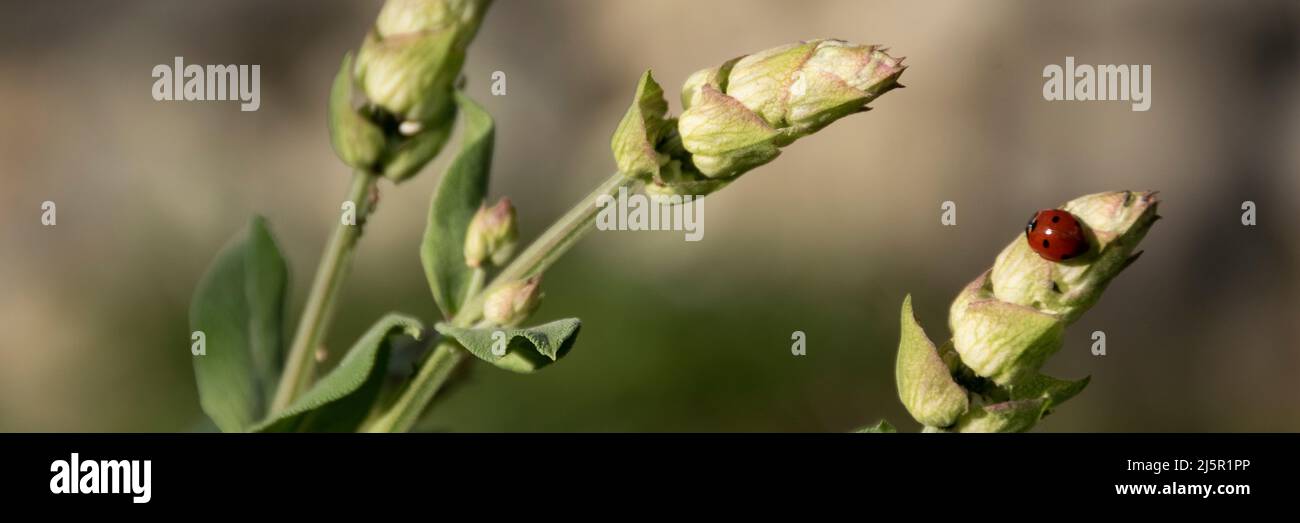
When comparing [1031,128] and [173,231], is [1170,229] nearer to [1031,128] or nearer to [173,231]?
[1031,128]

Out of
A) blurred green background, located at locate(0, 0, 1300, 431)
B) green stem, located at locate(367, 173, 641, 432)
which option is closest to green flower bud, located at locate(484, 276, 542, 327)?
green stem, located at locate(367, 173, 641, 432)

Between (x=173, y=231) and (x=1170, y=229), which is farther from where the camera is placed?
(x=1170, y=229)

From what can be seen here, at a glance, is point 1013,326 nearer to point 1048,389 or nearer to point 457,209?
point 1048,389

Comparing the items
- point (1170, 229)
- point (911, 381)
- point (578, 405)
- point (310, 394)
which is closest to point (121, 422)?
point (578, 405)

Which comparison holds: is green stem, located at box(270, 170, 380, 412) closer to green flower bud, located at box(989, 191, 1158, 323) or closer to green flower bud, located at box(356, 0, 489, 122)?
green flower bud, located at box(356, 0, 489, 122)
